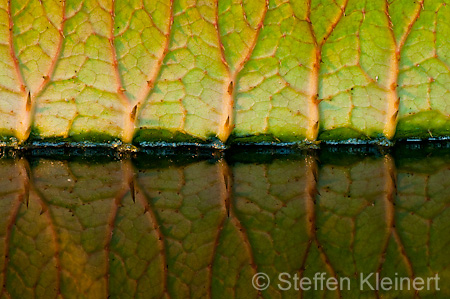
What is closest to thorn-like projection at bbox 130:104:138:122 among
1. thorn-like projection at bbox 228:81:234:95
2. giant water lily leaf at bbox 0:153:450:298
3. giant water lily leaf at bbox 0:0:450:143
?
giant water lily leaf at bbox 0:0:450:143

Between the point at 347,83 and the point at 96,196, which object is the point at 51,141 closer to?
the point at 96,196

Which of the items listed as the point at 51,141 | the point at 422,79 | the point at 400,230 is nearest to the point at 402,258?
the point at 400,230

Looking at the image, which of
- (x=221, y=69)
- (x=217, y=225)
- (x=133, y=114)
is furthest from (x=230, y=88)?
(x=217, y=225)

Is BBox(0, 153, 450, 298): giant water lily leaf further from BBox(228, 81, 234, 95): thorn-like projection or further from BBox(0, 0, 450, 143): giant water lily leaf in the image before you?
BBox(228, 81, 234, 95): thorn-like projection
